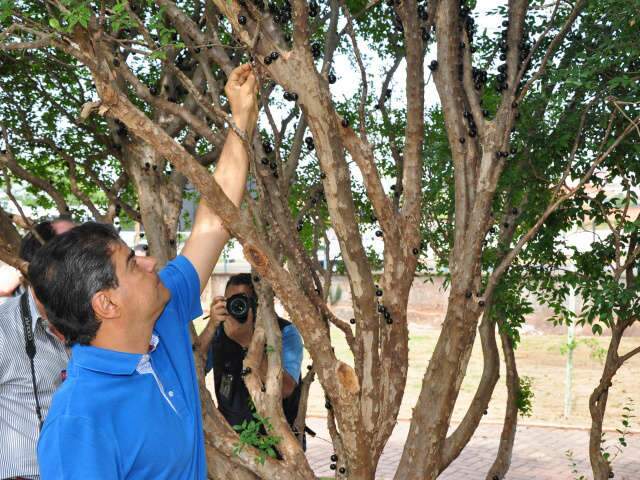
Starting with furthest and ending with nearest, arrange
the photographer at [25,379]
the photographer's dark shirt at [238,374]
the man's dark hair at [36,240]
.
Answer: the photographer's dark shirt at [238,374]
the man's dark hair at [36,240]
the photographer at [25,379]

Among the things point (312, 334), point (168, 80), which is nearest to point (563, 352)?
point (168, 80)

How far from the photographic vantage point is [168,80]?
507cm

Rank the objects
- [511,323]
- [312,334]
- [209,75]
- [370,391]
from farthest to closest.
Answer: [511,323], [209,75], [370,391], [312,334]

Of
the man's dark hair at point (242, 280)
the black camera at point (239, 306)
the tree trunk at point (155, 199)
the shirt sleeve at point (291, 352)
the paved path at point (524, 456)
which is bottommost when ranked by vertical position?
the paved path at point (524, 456)

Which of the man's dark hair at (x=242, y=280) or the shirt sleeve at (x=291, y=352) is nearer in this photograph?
the shirt sleeve at (x=291, y=352)

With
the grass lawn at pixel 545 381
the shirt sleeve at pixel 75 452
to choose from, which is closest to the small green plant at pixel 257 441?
the shirt sleeve at pixel 75 452

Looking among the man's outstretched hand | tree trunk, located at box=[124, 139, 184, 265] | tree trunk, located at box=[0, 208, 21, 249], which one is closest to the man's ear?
the man's outstretched hand

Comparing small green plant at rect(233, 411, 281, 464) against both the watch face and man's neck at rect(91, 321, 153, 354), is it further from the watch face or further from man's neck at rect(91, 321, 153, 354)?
man's neck at rect(91, 321, 153, 354)

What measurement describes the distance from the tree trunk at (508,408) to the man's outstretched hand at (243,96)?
3353 millimetres

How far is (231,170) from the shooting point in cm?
307

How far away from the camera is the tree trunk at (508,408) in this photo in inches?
233

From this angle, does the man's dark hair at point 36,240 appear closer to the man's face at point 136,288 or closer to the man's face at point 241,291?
the man's face at point 136,288

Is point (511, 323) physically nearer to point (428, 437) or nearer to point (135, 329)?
point (428, 437)

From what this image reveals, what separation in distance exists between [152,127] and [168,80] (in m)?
2.57
